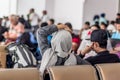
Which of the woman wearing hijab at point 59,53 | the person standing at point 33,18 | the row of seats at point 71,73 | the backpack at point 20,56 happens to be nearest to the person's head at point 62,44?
the woman wearing hijab at point 59,53

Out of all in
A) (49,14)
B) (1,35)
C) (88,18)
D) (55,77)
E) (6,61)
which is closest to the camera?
(55,77)

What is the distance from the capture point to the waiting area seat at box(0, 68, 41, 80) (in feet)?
8.54

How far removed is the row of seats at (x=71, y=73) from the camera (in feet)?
8.67

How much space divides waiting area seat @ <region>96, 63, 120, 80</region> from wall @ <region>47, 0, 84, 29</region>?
973 centimetres

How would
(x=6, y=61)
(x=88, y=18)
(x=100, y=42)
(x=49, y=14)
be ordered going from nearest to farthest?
(x=100, y=42), (x=6, y=61), (x=88, y=18), (x=49, y=14)

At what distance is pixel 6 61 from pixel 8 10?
10800 mm

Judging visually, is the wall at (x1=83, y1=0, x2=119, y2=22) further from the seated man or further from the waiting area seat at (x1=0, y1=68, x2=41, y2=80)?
the waiting area seat at (x1=0, y1=68, x2=41, y2=80)

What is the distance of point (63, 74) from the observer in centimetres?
282

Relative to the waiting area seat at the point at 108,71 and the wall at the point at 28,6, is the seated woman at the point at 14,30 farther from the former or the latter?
the wall at the point at 28,6

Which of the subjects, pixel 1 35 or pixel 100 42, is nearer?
pixel 100 42

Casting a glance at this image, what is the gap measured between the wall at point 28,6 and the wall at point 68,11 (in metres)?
0.44

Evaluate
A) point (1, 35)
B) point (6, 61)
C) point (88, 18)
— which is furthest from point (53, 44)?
point (88, 18)

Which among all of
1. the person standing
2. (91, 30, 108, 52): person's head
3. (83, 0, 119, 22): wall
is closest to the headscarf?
(91, 30, 108, 52): person's head

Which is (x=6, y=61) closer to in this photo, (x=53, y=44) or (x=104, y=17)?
(x=53, y=44)
